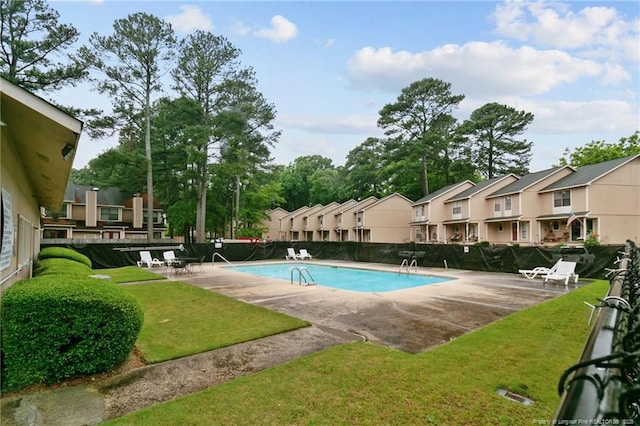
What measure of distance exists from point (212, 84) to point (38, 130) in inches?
1014

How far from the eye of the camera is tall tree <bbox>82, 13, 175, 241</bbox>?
2259 cm

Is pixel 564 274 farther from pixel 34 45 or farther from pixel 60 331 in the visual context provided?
pixel 34 45

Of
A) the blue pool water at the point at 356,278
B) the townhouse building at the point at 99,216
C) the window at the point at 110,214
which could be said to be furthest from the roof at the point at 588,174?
the window at the point at 110,214

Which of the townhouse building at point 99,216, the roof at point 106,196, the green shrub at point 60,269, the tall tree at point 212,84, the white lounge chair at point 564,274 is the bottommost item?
the white lounge chair at point 564,274

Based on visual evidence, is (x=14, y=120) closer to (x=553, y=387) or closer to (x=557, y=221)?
(x=553, y=387)

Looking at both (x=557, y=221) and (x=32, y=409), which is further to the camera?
(x=557, y=221)

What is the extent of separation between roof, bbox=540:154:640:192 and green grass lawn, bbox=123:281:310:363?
1001 inches

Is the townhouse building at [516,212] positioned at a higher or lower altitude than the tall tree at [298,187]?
lower

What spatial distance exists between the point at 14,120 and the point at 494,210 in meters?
32.6

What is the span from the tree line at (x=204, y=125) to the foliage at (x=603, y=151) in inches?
5.1

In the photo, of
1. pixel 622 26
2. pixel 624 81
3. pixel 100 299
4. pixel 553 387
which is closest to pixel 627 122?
pixel 624 81

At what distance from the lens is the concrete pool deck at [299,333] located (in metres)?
3.33

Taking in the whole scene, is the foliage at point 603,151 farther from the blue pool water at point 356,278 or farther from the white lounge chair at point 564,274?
the blue pool water at point 356,278

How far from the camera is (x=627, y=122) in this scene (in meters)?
33.6
